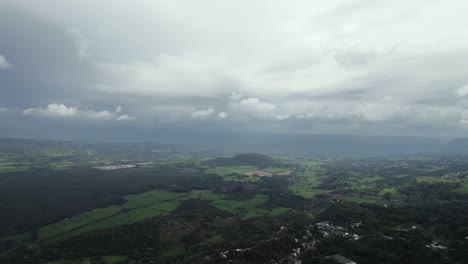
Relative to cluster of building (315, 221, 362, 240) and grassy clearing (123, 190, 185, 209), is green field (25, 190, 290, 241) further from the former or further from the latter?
cluster of building (315, 221, 362, 240)

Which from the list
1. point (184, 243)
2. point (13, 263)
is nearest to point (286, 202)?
point (184, 243)

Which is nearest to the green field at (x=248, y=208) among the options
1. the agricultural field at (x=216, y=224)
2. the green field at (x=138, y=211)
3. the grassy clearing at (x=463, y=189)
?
the green field at (x=138, y=211)

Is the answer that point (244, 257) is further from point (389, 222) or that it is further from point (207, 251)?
point (389, 222)

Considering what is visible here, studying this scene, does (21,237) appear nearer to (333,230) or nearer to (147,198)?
(147,198)

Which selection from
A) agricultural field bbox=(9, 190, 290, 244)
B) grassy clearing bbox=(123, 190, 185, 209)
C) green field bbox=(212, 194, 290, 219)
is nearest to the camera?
agricultural field bbox=(9, 190, 290, 244)

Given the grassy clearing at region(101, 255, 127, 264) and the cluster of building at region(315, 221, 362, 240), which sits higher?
the cluster of building at region(315, 221, 362, 240)

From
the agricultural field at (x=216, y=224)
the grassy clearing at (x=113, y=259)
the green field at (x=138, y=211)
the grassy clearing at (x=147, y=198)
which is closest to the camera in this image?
the agricultural field at (x=216, y=224)

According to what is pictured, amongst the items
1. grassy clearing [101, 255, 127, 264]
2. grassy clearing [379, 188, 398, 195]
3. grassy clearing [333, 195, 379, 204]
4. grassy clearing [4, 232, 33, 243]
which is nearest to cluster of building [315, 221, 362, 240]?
grassy clearing [101, 255, 127, 264]

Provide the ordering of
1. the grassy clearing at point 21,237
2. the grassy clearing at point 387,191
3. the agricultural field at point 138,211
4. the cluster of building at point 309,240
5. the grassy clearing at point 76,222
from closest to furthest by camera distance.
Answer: the cluster of building at point 309,240
the grassy clearing at point 21,237
the grassy clearing at point 76,222
the agricultural field at point 138,211
the grassy clearing at point 387,191

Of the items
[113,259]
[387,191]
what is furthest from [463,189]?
[113,259]

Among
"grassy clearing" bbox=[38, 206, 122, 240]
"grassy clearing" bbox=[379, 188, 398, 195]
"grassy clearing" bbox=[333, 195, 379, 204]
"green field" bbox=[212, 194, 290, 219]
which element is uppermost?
"grassy clearing" bbox=[379, 188, 398, 195]

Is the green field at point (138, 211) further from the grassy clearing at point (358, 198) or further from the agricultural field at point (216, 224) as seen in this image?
the grassy clearing at point (358, 198)
